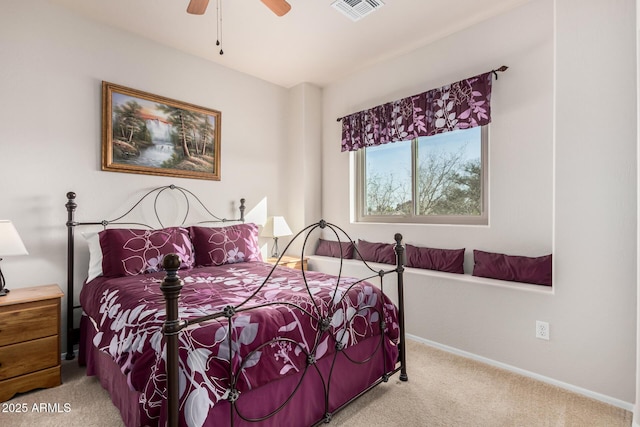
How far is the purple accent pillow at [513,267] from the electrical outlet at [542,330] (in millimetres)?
268

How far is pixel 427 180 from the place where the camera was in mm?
3363

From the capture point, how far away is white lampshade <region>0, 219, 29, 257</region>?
2072mm

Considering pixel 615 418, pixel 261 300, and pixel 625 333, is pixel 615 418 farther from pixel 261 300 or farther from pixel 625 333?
pixel 261 300

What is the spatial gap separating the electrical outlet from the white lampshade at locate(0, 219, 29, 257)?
10.9ft

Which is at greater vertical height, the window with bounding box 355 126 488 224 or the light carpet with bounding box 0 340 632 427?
the window with bounding box 355 126 488 224

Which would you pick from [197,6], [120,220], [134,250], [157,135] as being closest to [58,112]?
[157,135]

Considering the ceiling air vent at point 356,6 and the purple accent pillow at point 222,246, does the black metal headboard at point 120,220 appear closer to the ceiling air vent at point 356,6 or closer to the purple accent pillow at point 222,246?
the purple accent pillow at point 222,246

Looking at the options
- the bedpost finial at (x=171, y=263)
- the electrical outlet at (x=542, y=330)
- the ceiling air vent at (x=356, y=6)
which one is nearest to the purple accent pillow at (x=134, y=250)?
the bedpost finial at (x=171, y=263)

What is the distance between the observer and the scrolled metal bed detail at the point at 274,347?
1285 mm

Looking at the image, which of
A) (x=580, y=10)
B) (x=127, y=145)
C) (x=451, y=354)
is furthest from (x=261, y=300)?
(x=580, y=10)

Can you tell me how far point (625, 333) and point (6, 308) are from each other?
12.0 feet

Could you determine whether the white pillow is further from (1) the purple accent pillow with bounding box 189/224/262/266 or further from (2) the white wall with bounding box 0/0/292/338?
(1) the purple accent pillow with bounding box 189/224/262/266

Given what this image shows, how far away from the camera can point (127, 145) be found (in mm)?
2990

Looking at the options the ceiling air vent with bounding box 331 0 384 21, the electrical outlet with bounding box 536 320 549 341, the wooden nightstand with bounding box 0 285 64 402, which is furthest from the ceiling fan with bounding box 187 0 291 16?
the electrical outlet with bounding box 536 320 549 341
